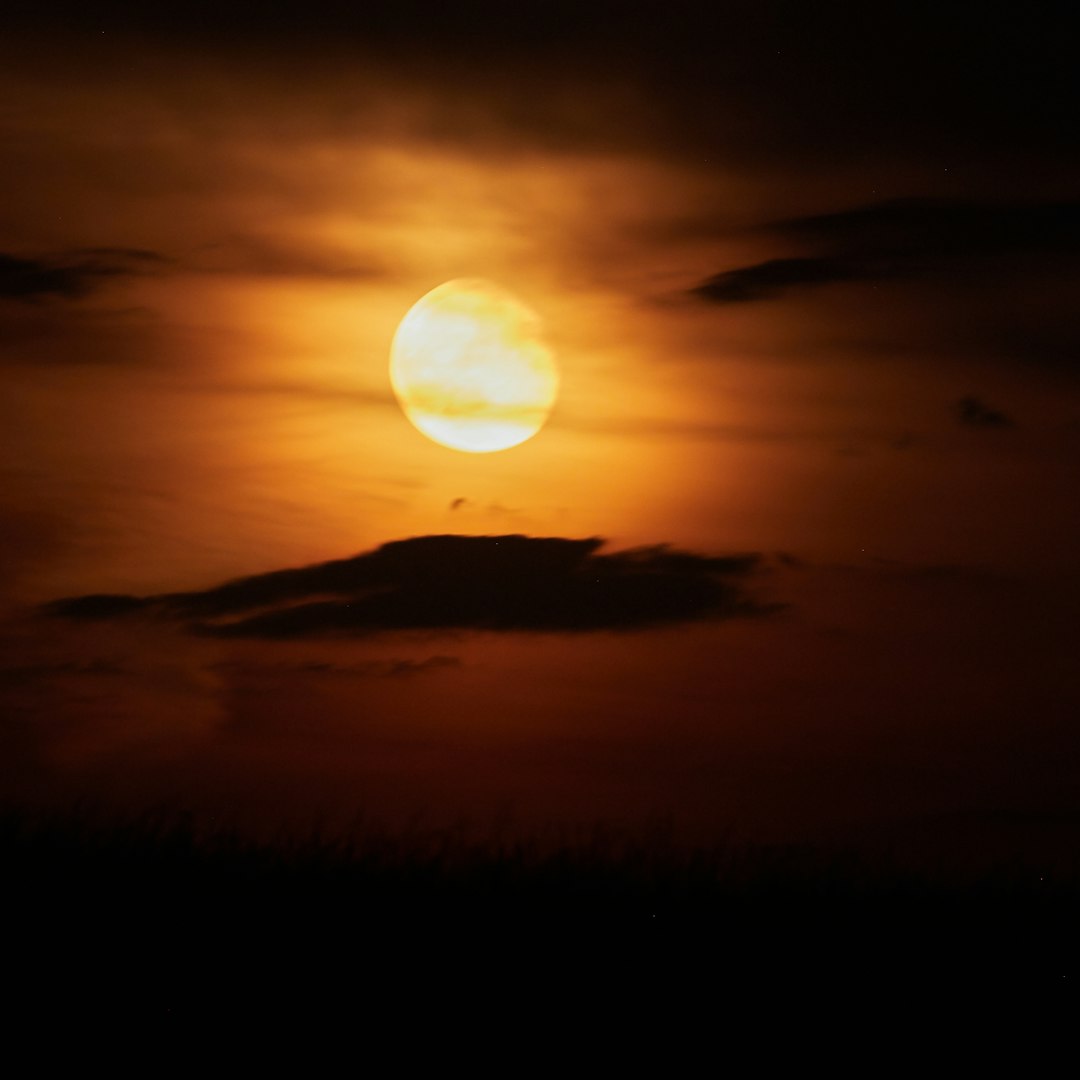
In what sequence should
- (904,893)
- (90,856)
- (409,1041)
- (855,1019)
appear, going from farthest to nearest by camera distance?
(904,893), (90,856), (855,1019), (409,1041)

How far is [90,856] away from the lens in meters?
8.88

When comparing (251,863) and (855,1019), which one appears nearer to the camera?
(855,1019)

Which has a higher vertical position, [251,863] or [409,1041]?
[251,863]

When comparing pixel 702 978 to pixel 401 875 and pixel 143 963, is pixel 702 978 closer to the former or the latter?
pixel 401 875

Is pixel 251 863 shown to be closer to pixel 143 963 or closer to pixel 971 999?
pixel 143 963

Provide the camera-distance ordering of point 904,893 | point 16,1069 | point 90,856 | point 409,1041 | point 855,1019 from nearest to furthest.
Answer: point 16,1069, point 409,1041, point 855,1019, point 90,856, point 904,893

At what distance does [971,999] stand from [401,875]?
2976mm

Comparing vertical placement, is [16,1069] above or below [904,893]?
below

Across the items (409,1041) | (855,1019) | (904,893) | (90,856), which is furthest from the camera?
(904,893)

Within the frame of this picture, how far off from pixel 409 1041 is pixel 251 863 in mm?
1971

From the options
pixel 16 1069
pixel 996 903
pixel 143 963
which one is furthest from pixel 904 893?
pixel 16 1069

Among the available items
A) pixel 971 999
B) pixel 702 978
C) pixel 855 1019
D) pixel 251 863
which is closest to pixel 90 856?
pixel 251 863

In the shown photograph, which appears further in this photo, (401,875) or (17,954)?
(401,875)

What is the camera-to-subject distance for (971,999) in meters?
8.20
